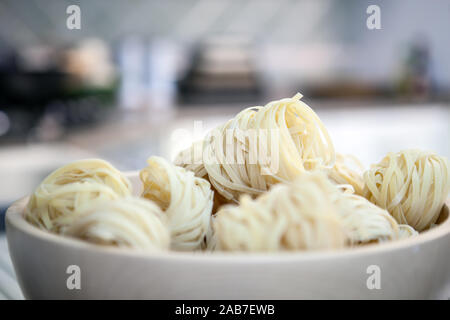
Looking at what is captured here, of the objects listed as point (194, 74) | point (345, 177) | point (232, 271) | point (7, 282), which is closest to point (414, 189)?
point (345, 177)

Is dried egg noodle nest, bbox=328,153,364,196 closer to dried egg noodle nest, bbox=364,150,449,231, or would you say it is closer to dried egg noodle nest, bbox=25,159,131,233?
dried egg noodle nest, bbox=364,150,449,231

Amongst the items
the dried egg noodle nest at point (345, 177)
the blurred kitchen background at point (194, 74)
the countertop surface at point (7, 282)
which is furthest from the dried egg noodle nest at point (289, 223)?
the blurred kitchen background at point (194, 74)

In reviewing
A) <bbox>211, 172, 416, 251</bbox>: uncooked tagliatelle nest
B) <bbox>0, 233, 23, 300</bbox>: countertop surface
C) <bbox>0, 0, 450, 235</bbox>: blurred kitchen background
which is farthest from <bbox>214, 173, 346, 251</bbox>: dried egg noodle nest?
<bbox>0, 0, 450, 235</bbox>: blurred kitchen background

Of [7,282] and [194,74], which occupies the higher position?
[194,74]

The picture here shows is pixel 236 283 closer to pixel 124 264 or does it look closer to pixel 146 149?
pixel 124 264

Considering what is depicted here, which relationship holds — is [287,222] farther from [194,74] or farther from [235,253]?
[194,74]

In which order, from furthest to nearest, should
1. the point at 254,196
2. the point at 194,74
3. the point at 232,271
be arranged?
the point at 194,74 → the point at 254,196 → the point at 232,271

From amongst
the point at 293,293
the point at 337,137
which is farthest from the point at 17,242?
the point at 337,137

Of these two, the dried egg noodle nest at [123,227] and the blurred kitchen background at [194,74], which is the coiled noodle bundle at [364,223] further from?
the blurred kitchen background at [194,74]
